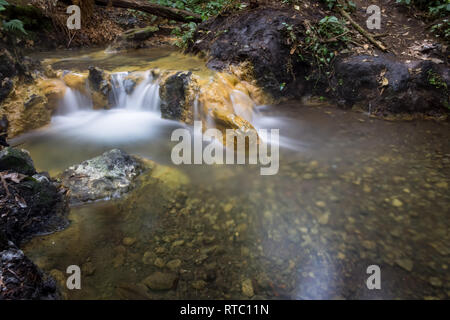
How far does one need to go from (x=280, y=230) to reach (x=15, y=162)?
2.63m

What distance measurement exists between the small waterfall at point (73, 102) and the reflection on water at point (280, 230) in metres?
1.36

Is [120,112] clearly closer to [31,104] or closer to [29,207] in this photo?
[31,104]

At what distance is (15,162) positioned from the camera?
99.0 inches

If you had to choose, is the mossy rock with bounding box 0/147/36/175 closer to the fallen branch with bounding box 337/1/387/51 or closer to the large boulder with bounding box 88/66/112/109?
the large boulder with bounding box 88/66/112/109

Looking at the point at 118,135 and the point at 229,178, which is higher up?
the point at 118,135

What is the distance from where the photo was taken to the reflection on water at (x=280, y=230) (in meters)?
2.09

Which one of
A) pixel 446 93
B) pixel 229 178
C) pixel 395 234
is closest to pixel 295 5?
pixel 446 93

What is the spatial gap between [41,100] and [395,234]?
5.76 meters

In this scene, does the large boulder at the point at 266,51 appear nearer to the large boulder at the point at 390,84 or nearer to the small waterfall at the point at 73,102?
the large boulder at the point at 390,84

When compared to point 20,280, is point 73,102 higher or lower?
higher

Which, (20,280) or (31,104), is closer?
(20,280)

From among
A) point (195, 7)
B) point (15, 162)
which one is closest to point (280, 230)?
point (15, 162)
